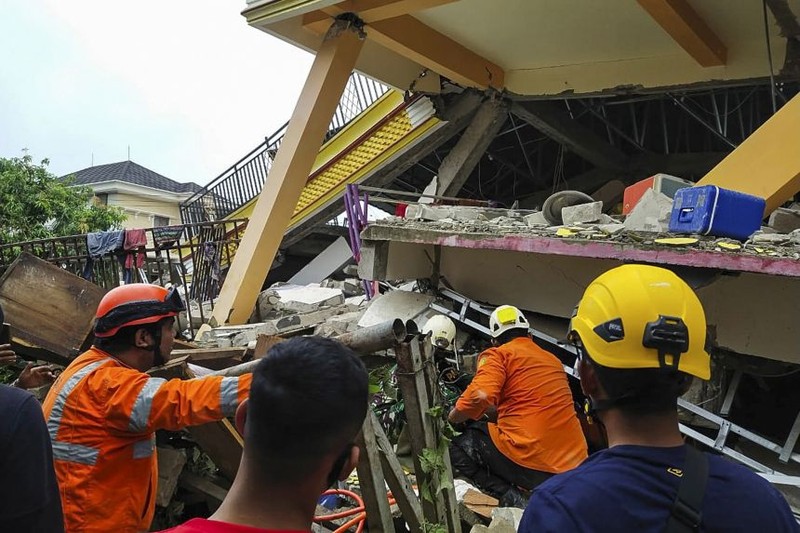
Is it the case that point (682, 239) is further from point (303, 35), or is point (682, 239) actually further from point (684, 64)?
point (303, 35)

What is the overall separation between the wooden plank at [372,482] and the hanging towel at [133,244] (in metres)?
5.88

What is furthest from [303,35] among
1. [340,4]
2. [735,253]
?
[735,253]

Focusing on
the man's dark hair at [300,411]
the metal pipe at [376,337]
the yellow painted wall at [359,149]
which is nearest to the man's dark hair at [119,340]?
the metal pipe at [376,337]

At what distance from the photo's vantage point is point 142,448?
6.81 feet

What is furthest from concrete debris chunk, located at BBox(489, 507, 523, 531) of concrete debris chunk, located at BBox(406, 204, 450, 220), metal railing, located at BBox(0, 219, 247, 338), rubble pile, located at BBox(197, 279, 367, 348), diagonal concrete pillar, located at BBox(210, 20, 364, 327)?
diagonal concrete pillar, located at BBox(210, 20, 364, 327)

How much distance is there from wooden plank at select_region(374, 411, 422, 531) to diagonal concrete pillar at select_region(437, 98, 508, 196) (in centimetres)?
780

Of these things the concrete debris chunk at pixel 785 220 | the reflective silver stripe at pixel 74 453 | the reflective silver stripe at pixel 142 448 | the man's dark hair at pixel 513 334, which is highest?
the concrete debris chunk at pixel 785 220

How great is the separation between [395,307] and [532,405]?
9.98ft

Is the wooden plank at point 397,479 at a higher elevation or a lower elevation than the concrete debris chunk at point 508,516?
higher

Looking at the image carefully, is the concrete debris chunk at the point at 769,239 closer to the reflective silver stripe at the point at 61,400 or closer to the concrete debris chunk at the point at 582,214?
the concrete debris chunk at the point at 582,214

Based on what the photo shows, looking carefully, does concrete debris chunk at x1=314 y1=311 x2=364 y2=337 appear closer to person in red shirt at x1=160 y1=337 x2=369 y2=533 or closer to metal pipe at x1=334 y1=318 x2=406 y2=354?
metal pipe at x1=334 y1=318 x2=406 y2=354

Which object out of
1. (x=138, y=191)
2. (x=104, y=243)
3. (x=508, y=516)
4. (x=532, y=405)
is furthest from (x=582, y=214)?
(x=138, y=191)

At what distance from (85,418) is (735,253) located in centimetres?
353

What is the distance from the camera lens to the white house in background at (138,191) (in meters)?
22.9
